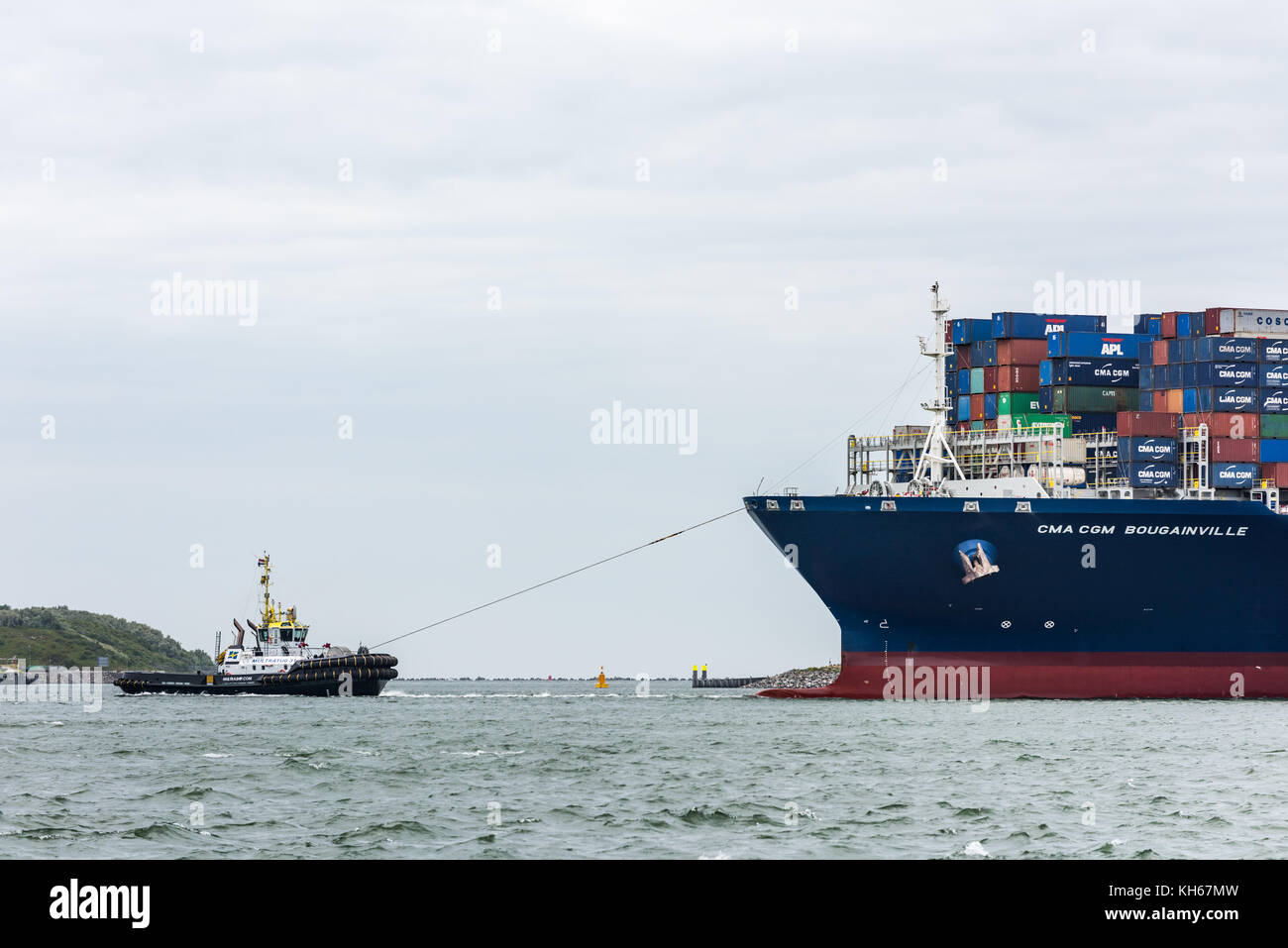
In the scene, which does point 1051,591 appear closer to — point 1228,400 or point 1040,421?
point 1040,421

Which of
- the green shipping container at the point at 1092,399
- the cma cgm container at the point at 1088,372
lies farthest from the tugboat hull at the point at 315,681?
the cma cgm container at the point at 1088,372

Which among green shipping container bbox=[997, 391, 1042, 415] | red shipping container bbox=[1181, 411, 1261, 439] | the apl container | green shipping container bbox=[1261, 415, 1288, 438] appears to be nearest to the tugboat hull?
green shipping container bbox=[997, 391, 1042, 415]

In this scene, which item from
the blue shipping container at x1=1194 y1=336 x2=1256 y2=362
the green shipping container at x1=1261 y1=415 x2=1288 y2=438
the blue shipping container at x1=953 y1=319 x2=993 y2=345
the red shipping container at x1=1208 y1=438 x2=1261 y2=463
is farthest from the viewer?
the blue shipping container at x1=953 y1=319 x2=993 y2=345

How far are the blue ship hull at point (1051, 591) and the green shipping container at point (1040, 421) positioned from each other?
7428mm

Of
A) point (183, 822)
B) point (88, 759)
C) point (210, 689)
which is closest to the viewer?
point (183, 822)

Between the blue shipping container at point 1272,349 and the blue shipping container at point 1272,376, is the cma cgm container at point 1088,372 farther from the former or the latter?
the blue shipping container at point 1272,376

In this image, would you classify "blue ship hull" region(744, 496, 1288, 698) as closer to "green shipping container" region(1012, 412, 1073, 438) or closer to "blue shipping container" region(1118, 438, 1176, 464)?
"blue shipping container" region(1118, 438, 1176, 464)

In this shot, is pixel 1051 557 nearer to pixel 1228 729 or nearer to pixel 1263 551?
pixel 1263 551

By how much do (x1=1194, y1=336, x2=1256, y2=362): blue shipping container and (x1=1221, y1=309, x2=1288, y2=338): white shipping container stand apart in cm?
83

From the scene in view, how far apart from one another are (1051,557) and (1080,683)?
209 inches

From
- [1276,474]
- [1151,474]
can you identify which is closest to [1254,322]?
[1276,474]

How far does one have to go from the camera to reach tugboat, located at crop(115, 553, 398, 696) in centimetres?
8431
